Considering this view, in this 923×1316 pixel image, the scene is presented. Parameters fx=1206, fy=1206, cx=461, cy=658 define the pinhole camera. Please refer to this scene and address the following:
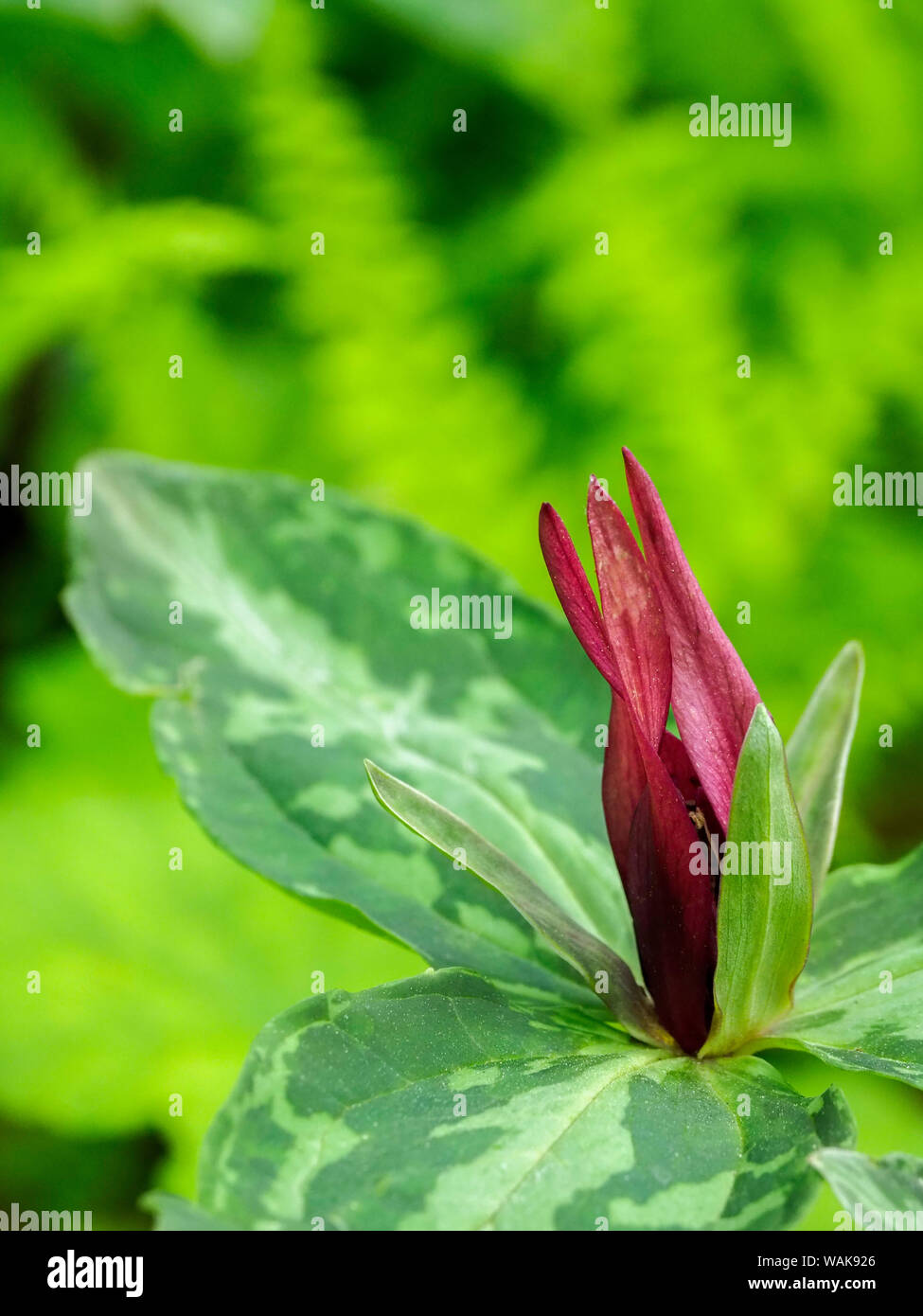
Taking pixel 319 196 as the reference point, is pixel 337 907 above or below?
below

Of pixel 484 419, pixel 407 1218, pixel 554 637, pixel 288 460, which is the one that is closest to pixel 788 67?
pixel 484 419

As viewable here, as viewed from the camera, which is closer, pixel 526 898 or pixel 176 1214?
pixel 176 1214

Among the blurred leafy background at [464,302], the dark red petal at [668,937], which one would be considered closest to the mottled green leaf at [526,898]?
the dark red petal at [668,937]

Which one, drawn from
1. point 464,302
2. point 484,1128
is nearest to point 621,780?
point 484,1128

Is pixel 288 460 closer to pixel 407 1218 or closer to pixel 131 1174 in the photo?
pixel 131 1174

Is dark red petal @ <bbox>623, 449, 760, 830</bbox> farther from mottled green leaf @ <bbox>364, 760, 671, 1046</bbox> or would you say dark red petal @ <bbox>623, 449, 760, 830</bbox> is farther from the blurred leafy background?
the blurred leafy background

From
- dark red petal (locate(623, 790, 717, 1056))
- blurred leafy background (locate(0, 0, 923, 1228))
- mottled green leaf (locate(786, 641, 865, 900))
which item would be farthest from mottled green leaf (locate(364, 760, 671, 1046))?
blurred leafy background (locate(0, 0, 923, 1228))

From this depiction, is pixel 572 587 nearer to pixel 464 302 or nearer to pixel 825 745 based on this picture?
pixel 825 745

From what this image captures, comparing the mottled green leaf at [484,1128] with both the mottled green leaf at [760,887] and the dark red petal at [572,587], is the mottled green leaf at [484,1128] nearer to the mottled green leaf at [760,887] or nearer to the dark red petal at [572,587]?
the mottled green leaf at [760,887]
